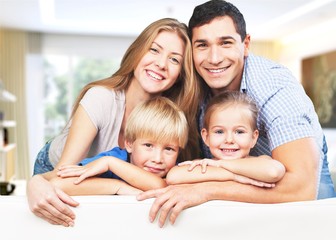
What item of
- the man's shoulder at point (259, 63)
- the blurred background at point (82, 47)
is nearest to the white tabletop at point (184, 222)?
the man's shoulder at point (259, 63)

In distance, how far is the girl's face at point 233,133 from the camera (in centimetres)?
157

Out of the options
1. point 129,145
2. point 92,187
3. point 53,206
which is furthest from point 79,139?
point 53,206

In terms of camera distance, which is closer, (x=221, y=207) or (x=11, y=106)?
(x=221, y=207)

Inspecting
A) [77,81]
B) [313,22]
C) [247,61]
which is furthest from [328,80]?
[247,61]

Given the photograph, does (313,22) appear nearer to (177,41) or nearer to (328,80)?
(328,80)

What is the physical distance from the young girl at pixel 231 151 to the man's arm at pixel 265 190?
3 centimetres

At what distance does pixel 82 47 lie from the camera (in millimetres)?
7879

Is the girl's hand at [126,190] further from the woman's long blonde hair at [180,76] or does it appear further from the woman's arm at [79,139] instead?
the woman's long blonde hair at [180,76]

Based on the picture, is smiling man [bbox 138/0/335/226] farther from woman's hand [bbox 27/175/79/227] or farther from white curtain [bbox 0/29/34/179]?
white curtain [bbox 0/29/34/179]

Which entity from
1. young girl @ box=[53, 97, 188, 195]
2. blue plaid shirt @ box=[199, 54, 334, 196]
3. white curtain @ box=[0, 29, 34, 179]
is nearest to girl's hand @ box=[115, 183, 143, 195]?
young girl @ box=[53, 97, 188, 195]

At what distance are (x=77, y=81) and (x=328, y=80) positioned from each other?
387 cm

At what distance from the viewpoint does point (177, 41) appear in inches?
72.0

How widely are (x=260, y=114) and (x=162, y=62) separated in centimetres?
40

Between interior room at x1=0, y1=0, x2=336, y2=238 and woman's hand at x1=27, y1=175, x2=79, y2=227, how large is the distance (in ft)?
16.1
